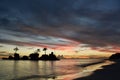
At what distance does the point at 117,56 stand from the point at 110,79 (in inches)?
6225

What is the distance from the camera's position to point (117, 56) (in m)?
172

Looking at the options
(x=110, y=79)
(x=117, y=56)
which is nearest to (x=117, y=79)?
(x=110, y=79)

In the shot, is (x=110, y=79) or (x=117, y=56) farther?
(x=117, y=56)

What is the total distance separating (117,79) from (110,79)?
2.29ft

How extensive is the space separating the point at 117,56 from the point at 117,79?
158237 millimetres

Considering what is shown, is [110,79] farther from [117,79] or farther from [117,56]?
[117,56]

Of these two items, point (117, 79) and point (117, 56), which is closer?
point (117, 79)

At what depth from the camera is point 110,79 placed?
68.2 feet

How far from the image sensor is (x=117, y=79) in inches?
806
